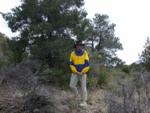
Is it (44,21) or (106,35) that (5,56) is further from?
(106,35)

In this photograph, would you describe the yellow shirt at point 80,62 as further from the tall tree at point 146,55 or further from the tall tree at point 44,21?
the tall tree at point 146,55

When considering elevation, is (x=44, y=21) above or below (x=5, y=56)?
above

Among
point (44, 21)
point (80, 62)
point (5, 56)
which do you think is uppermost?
point (44, 21)

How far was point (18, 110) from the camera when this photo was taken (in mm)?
7809

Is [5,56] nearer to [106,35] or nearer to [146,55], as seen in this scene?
[146,55]

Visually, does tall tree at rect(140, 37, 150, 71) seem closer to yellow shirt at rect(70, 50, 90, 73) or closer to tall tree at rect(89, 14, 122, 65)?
tall tree at rect(89, 14, 122, 65)

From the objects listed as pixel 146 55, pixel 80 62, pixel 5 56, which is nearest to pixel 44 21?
pixel 5 56

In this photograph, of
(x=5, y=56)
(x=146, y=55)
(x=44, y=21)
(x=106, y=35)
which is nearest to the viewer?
(x=44, y=21)

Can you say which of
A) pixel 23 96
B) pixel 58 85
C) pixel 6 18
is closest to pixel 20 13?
pixel 6 18

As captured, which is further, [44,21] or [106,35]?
[106,35]

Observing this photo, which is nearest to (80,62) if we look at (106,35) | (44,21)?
(44,21)

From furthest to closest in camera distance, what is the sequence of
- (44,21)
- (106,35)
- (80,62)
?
(106,35)
(44,21)
(80,62)

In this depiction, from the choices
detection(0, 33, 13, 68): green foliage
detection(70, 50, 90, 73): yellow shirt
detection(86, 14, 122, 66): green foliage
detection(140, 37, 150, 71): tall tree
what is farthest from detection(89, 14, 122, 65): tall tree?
detection(70, 50, 90, 73): yellow shirt

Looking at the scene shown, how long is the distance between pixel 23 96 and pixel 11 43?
6675 millimetres
